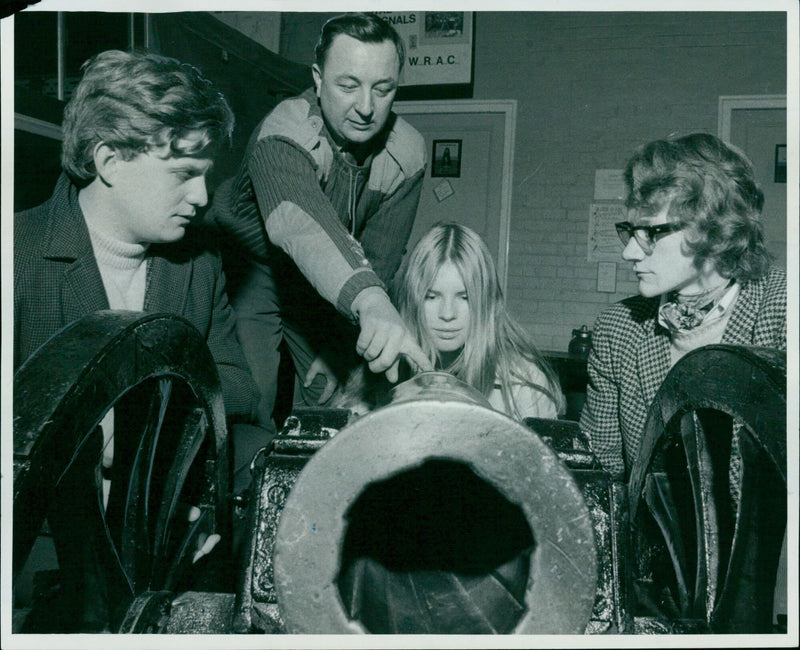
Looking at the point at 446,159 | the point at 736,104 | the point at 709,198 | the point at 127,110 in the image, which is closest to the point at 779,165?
the point at 736,104

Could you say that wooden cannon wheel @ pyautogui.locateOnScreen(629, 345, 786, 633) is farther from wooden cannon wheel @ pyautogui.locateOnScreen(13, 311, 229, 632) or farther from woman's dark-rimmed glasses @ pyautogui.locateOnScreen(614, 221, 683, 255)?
wooden cannon wheel @ pyautogui.locateOnScreen(13, 311, 229, 632)

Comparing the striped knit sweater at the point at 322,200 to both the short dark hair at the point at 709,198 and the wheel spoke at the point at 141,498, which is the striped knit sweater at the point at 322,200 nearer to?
the wheel spoke at the point at 141,498

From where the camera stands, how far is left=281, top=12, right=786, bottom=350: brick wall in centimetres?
475

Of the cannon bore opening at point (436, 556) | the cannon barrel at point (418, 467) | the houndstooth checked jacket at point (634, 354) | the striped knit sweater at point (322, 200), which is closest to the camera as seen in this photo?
the cannon barrel at point (418, 467)

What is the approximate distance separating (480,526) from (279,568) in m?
0.38

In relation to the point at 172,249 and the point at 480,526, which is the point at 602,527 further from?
the point at 172,249

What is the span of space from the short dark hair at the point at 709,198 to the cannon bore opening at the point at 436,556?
3.36 ft

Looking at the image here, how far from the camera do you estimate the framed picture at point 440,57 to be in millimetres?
4695

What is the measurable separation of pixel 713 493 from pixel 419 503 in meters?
0.47

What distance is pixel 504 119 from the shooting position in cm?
521

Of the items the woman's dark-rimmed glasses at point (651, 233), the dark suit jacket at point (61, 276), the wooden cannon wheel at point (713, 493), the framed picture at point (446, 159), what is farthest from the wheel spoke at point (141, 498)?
the framed picture at point (446, 159)

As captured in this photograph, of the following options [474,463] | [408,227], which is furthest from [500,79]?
[474,463]

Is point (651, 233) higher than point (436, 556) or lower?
higher

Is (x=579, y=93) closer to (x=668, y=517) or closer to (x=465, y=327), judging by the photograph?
(x=465, y=327)
